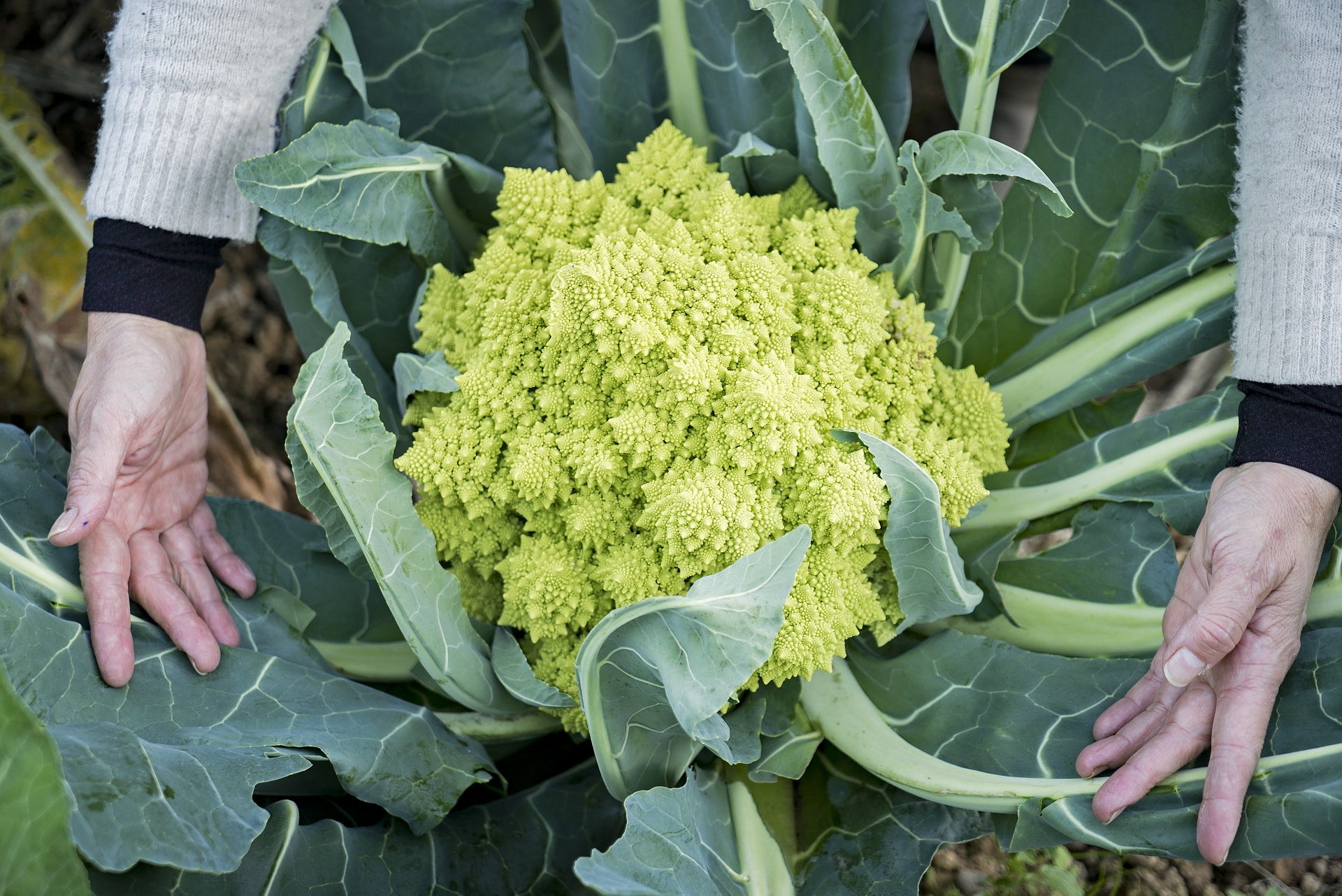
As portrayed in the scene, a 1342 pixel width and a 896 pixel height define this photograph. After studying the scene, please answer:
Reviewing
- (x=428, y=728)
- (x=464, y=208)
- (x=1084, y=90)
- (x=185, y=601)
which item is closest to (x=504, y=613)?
(x=428, y=728)

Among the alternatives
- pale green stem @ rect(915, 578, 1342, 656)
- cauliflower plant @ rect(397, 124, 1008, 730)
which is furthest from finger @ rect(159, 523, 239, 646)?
pale green stem @ rect(915, 578, 1342, 656)

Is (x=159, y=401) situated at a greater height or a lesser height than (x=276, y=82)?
lesser

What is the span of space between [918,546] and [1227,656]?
47 cm

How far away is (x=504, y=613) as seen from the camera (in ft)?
4.75

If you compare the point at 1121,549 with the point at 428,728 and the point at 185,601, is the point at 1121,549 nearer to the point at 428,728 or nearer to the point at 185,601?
the point at 428,728

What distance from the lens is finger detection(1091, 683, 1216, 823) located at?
1186 mm

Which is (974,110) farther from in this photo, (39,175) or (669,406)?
(39,175)

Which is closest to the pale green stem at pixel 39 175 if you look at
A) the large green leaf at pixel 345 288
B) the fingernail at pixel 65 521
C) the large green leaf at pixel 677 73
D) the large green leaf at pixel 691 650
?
the large green leaf at pixel 345 288

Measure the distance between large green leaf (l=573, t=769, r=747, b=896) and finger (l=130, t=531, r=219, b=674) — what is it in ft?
2.27

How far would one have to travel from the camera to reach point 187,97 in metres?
1.39

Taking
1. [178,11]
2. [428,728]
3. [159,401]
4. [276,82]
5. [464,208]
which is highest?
[178,11]

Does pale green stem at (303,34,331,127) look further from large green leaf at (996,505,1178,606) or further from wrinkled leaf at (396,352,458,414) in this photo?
large green leaf at (996,505,1178,606)

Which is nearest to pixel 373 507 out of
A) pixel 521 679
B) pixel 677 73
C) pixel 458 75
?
pixel 521 679

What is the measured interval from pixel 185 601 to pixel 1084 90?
1853 mm
